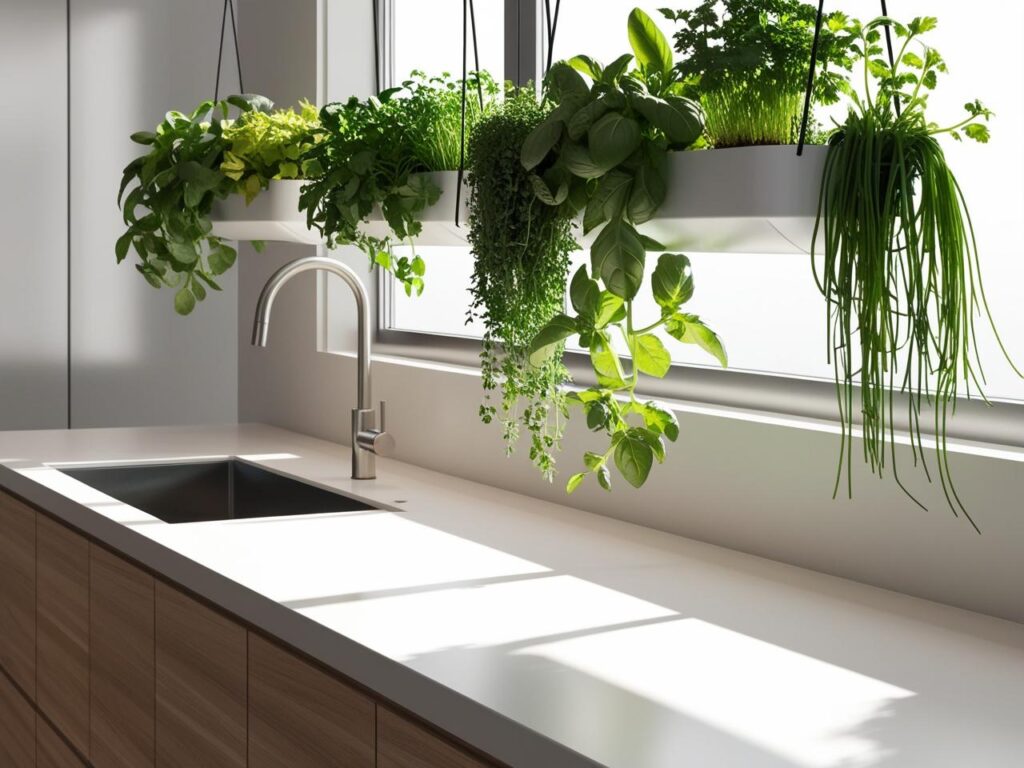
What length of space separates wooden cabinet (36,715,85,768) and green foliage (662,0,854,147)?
1437mm

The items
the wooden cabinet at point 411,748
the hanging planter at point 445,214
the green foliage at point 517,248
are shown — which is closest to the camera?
the wooden cabinet at point 411,748

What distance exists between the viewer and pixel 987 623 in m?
1.34

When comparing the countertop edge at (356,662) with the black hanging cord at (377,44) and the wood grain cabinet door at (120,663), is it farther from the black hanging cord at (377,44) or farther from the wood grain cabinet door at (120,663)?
the black hanging cord at (377,44)

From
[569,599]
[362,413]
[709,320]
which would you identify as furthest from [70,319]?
[569,599]

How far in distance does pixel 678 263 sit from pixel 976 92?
1.77 ft

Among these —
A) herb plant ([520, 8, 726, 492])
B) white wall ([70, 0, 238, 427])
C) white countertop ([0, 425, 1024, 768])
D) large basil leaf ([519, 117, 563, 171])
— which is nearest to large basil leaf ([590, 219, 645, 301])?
herb plant ([520, 8, 726, 492])

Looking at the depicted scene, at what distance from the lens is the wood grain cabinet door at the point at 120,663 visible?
5.73 ft

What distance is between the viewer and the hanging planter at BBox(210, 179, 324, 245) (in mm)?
1911

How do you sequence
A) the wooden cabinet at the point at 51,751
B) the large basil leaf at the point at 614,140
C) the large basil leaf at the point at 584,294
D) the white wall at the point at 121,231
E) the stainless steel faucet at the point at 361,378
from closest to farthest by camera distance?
1. the large basil leaf at the point at 614,140
2. the large basil leaf at the point at 584,294
3. the wooden cabinet at the point at 51,751
4. the stainless steel faucet at the point at 361,378
5. the white wall at the point at 121,231

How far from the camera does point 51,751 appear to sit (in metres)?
2.12

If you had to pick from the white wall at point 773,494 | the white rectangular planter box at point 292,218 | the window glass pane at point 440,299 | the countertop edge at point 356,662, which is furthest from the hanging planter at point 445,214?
the window glass pane at point 440,299

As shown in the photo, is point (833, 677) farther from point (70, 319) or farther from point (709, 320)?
point (70, 319)

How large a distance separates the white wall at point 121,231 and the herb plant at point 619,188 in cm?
233

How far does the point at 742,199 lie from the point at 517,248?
0.40 meters
